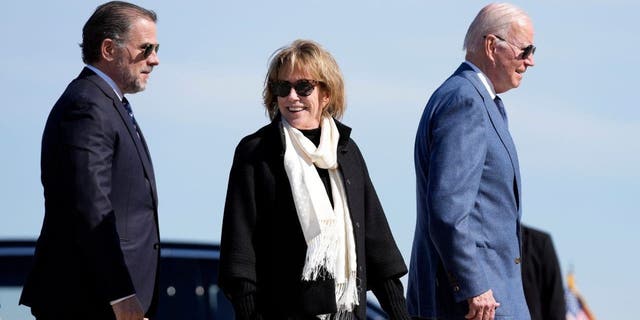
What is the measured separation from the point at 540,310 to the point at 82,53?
2.60 meters

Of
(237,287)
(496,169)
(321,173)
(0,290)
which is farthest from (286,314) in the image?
(0,290)

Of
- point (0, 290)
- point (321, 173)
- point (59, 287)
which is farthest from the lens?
point (0, 290)

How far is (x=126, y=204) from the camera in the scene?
6289 mm

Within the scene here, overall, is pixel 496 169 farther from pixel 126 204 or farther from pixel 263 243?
pixel 126 204

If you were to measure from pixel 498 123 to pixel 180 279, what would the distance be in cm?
182

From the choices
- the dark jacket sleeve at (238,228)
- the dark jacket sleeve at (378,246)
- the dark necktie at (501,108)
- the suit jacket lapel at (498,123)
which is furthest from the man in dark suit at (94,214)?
the dark necktie at (501,108)

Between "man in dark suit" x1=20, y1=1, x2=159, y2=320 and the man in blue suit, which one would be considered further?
the man in blue suit

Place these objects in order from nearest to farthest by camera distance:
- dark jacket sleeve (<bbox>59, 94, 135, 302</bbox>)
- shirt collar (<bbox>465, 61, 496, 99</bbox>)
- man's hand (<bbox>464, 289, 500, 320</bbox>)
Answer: dark jacket sleeve (<bbox>59, 94, 135, 302</bbox>) < man's hand (<bbox>464, 289, 500, 320</bbox>) < shirt collar (<bbox>465, 61, 496, 99</bbox>)

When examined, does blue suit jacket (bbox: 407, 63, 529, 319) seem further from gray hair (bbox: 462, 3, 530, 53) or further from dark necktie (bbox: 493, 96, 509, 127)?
gray hair (bbox: 462, 3, 530, 53)

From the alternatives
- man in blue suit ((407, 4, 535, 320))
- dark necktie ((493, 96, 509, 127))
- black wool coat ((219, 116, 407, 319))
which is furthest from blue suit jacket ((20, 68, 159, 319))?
dark necktie ((493, 96, 509, 127))

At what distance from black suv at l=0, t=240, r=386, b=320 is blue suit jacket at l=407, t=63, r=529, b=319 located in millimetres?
1102

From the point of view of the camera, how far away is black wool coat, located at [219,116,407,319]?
6453 millimetres

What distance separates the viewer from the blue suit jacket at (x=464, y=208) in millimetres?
6387

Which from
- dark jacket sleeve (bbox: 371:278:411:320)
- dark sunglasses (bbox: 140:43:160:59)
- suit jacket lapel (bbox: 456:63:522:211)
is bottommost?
dark jacket sleeve (bbox: 371:278:411:320)
